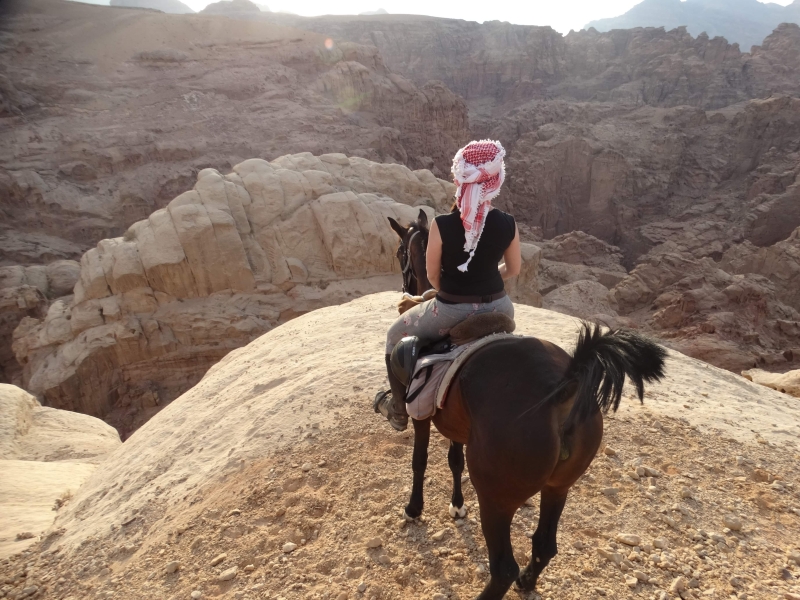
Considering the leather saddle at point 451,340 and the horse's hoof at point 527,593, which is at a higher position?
the leather saddle at point 451,340

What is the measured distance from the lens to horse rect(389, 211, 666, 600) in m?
2.46

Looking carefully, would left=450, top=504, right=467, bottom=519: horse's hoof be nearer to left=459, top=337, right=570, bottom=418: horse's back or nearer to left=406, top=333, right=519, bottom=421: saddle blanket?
left=406, top=333, right=519, bottom=421: saddle blanket

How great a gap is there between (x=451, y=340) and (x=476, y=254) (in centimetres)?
59

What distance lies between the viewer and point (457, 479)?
12.3 feet

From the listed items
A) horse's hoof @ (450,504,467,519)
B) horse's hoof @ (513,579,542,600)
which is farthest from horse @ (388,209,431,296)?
horse's hoof @ (513,579,542,600)

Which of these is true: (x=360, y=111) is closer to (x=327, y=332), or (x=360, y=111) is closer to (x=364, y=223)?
(x=364, y=223)

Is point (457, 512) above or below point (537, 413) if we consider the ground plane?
below

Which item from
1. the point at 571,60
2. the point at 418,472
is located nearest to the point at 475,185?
the point at 418,472

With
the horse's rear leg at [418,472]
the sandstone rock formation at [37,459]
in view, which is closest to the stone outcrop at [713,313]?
the horse's rear leg at [418,472]

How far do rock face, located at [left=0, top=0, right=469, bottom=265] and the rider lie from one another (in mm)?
28359

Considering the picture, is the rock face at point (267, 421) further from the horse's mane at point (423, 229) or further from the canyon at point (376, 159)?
the canyon at point (376, 159)

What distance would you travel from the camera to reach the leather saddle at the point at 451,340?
10.3 feet

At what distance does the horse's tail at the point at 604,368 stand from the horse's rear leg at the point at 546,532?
654 mm

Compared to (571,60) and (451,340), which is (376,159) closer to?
(451,340)
